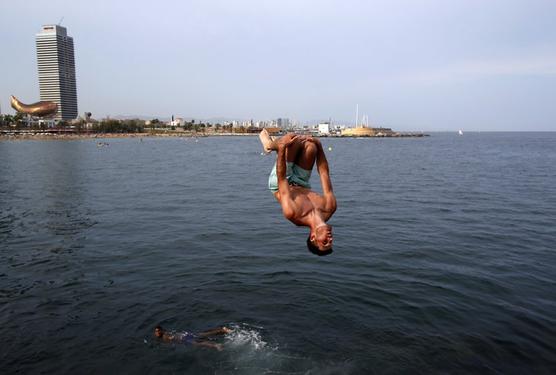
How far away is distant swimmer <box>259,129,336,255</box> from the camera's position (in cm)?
730

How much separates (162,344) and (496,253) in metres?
18.0

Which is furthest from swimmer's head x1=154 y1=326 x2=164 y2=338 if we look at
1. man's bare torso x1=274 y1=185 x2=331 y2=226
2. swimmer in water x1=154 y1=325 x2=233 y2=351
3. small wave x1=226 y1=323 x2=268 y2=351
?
man's bare torso x1=274 y1=185 x2=331 y2=226

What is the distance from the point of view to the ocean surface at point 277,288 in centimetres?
1318

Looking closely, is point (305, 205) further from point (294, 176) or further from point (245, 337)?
point (245, 337)

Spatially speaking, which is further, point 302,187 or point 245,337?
point 245,337

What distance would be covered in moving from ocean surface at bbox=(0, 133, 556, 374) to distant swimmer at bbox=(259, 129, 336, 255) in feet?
22.2

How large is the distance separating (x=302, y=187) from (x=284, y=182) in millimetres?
627

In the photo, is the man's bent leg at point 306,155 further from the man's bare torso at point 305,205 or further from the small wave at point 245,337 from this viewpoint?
the small wave at point 245,337

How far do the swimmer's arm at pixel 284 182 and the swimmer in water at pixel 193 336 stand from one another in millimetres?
8054

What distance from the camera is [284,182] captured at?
7621 mm

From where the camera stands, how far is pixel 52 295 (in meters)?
17.7

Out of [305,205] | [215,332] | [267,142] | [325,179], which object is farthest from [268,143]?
[215,332]

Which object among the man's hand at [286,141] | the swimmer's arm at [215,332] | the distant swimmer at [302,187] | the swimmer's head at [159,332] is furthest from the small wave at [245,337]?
the man's hand at [286,141]

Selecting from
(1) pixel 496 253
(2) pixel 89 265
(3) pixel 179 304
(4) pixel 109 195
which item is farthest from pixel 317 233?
(4) pixel 109 195
